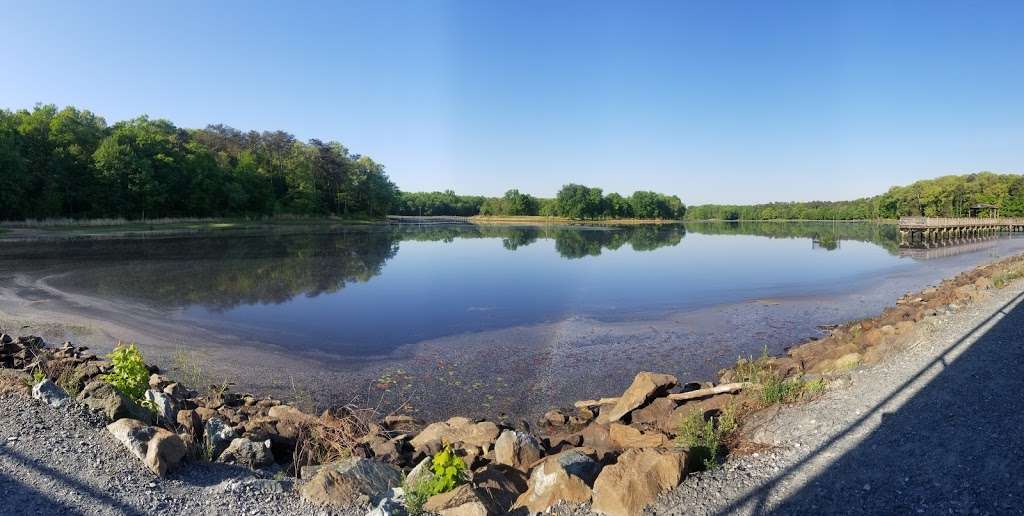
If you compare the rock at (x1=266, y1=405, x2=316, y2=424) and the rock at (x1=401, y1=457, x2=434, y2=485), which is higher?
the rock at (x1=401, y1=457, x2=434, y2=485)

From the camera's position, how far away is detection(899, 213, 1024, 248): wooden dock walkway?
61425 millimetres

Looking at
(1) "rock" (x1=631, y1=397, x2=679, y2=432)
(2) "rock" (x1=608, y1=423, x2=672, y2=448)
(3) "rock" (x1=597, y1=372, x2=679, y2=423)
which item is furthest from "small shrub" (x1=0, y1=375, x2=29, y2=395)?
(1) "rock" (x1=631, y1=397, x2=679, y2=432)

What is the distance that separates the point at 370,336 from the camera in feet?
49.1

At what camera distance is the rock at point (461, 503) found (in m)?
4.89

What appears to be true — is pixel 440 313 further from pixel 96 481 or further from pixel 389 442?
pixel 96 481

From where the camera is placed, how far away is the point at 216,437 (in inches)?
263

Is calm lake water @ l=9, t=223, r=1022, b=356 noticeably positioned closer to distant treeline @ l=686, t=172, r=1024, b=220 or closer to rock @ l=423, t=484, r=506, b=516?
rock @ l=423, t=484, r=506, b=516

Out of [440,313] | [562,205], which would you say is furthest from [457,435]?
[562,205]

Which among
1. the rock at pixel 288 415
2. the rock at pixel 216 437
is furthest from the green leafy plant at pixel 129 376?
the rock at pixel 288 415

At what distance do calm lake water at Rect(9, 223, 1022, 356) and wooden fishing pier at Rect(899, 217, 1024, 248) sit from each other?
63.2 feet

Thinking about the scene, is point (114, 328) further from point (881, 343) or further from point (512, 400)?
→ point (881, 343)

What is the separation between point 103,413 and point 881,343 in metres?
13.1

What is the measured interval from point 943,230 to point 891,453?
266 feet

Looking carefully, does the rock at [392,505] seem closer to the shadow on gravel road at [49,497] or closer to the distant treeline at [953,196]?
the shadow on gravel road at [49,497]
